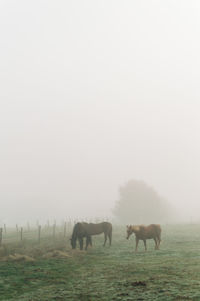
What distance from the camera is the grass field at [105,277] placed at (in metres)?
12.9

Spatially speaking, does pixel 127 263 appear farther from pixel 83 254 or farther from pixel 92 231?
pixel 92 231

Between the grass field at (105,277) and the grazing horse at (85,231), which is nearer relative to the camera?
the grass field at (105,277)

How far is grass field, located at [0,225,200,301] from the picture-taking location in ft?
42.3

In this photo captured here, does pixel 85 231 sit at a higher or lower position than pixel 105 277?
higher

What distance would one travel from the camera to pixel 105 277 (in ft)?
54.4

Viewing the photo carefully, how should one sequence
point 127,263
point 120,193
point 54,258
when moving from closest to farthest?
1. point 127,263
2. point 54,258
3. point 120,193

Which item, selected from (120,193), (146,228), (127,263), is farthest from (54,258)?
(120,193)

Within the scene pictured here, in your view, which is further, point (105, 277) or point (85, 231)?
point (85, 231)

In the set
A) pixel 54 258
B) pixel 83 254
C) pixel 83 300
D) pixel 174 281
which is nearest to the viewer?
pixel 83 300

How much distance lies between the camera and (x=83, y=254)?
85.5 feet

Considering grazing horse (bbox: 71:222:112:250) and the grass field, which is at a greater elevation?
grazing horse (bbox: 71:222:112:250)

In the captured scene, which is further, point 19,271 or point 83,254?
point 83,254

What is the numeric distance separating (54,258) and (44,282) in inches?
306

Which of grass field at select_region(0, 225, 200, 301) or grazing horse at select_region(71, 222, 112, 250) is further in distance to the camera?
grazing horse at select_region(71, 222, 112, 250)
